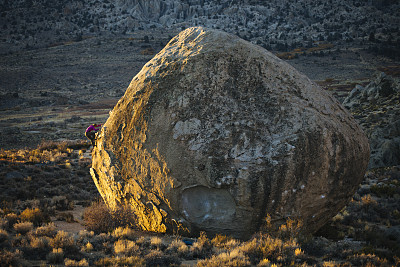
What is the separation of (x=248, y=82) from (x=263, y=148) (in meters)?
1.34

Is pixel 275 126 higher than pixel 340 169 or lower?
higher

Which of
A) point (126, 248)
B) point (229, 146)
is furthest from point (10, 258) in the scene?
point (229, 146)

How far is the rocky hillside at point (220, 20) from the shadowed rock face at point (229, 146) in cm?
6610

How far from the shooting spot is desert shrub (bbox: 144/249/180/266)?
15.5ft

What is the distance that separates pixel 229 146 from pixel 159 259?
2137 mm

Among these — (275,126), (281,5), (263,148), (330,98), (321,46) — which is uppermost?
(281,5)

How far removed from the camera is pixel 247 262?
15.5 ft

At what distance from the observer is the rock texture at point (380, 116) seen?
43.1 ft

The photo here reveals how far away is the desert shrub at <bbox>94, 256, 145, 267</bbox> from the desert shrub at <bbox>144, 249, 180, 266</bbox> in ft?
0.44

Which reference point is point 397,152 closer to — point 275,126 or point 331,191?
point 331,191

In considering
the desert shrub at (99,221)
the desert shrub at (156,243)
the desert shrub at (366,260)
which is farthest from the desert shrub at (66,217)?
the desert shrub at (366,260)

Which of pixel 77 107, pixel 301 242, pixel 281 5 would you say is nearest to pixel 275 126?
pixel 301 242

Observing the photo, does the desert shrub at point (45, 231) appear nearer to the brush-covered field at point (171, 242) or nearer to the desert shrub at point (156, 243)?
the brush-covered field at point (171, 242)

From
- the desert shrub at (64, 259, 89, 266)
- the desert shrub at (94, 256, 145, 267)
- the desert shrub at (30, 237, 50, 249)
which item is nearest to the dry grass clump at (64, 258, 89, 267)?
the desert shrub at (64, 259, 89, 266)
